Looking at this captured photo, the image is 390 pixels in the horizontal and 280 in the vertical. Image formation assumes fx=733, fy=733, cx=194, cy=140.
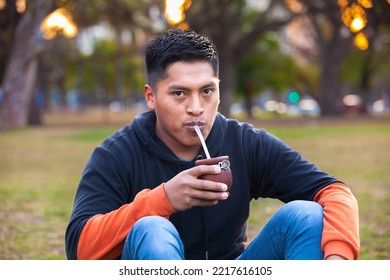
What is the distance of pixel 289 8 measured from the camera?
29.7 meters

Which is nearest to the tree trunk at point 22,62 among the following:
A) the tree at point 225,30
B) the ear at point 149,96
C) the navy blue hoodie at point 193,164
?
the tree at point 225,30

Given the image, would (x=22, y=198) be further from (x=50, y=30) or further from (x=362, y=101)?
(x=362, y=101)

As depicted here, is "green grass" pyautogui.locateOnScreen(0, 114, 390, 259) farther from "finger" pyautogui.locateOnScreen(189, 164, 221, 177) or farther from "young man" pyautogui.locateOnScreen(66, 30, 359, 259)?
"finger" pyautogui.locateOnScreen(189, 164, 221, 177)

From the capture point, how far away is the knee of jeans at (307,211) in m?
2.92

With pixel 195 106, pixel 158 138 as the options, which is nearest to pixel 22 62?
pixel 158 138

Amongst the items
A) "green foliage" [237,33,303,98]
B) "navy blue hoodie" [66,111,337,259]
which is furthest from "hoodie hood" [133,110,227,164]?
"green foliage" [237,33,303,98]

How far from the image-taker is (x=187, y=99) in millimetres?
3098

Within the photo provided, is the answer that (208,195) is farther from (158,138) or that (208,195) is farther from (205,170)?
(158,138)

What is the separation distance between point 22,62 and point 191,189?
22.3 metres

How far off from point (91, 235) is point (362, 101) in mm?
40475

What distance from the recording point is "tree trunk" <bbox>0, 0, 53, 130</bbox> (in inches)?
915

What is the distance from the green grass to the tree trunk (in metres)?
3.19

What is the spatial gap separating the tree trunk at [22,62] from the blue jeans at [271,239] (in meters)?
20.9
